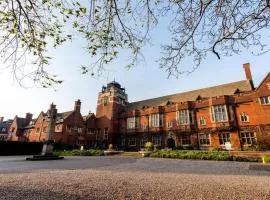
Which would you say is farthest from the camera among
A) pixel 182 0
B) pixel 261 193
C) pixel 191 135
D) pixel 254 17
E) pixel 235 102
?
pixel 191 135

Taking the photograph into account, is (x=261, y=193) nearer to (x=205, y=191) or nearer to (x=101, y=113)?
(x=205, y=191)

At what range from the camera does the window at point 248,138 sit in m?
25.8

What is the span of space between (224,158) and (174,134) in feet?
51.5

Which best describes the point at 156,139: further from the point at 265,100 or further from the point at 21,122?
the point at 21,122

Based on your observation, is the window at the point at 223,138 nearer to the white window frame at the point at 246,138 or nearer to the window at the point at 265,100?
the white window frame at the point at 246,138

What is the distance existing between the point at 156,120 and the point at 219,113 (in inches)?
434

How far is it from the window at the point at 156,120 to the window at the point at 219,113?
9.25 meters

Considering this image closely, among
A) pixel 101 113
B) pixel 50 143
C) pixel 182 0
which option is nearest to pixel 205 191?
pixel 182 0

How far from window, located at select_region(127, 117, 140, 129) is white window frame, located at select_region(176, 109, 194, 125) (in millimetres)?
8995

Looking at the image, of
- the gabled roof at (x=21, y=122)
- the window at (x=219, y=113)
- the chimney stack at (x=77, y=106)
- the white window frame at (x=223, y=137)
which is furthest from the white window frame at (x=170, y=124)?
the gabled roof at (x=21, y=122)

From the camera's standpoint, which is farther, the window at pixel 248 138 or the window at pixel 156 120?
the window at pixel 156 120

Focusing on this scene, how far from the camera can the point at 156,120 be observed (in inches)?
1400

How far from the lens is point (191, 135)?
30547mm

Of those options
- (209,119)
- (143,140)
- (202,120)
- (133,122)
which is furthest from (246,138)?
(133,122)
